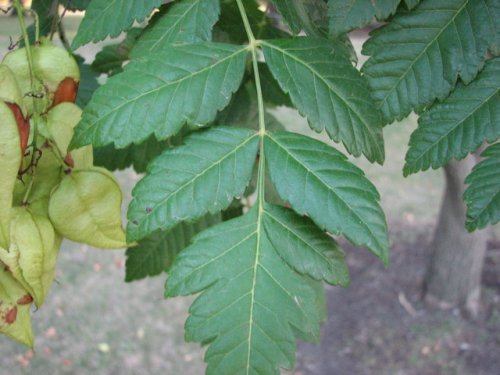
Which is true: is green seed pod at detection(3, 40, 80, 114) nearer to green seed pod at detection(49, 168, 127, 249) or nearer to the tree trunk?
green seed pod at detection(49, 168, 127, 249)

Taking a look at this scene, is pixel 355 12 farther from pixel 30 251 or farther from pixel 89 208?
pixel 30 251

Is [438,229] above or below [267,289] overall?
below

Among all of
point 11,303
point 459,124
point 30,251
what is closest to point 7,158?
point 30,251

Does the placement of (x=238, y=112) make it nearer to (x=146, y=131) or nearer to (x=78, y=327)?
(x=146, y=131)

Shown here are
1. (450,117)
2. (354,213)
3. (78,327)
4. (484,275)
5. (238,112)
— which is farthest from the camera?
(484,275)

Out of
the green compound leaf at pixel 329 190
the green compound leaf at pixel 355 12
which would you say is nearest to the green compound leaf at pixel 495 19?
the green compound leaf at pixel 355 12

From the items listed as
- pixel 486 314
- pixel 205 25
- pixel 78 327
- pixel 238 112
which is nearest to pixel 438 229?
pixel 486 314

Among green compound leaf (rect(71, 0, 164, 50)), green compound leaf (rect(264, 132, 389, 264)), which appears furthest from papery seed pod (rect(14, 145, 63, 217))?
green compound leaf (rect(264, 132, 389, 264))

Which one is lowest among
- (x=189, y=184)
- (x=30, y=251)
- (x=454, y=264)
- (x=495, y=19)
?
(x=454, y=264)

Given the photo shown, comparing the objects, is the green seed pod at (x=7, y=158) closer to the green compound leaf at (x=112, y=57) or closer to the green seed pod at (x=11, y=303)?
the green seed pod at (x=11, y=303)
